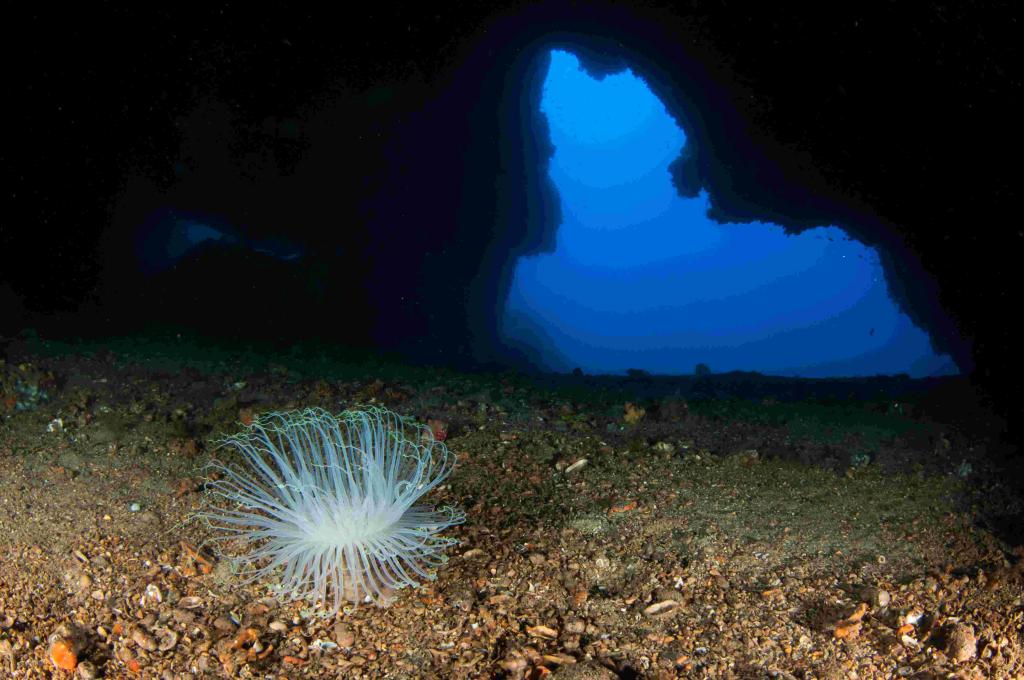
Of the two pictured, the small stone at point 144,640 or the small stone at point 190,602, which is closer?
the small stone at point 144,640

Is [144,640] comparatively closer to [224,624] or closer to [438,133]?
[224,624]

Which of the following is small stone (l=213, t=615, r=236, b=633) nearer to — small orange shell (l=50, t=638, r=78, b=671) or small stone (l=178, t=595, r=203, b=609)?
small stone (l=178, t=595, r=203, b=609)

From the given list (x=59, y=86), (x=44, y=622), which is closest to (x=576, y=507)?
(x=44, y=622)

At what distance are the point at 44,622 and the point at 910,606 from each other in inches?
164

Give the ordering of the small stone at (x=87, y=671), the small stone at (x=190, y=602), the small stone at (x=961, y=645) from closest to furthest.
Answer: the small stone at (x=87, y=671) → the small stone at (x=961, y=645) → the small stone at (x=190, y=602)

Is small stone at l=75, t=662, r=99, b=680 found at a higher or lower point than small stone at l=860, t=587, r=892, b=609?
lower

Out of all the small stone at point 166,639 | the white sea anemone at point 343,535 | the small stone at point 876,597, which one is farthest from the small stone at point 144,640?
the small stone at point 876,597

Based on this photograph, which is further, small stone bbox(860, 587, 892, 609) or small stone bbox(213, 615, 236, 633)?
small stone bbox(860, 587, 892, 609)

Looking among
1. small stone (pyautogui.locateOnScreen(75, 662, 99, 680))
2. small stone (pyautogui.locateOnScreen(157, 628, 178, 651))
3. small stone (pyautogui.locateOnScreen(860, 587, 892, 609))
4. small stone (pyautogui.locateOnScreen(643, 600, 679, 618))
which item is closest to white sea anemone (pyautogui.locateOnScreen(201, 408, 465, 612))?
small stone (pyautogui.locateOnScreen(157, 628, 178, 651))

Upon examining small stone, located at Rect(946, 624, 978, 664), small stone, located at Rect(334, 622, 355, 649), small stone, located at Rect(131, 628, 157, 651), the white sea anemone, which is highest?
small stone, located at Rect(946, 624, 978, 664)

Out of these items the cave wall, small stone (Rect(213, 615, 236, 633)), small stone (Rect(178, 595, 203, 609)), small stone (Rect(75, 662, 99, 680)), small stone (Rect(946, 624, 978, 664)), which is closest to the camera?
small stone (Rect(75, 662, 99, 680))

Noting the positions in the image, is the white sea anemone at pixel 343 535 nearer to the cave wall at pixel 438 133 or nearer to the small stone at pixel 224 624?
the small stone at pixel 224 624

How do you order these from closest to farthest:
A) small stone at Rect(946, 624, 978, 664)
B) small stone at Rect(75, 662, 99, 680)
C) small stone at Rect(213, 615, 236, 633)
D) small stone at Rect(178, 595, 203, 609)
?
1. small stone at Rect(75, 662, 99, 680)
2. small stone at Rect(946, 624, 978, 664)
3. small stone at Rect(213, 615, 236, 633)
4. small stone at Rect(178, 595, 203, 609)

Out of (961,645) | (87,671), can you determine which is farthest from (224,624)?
(961,645)
